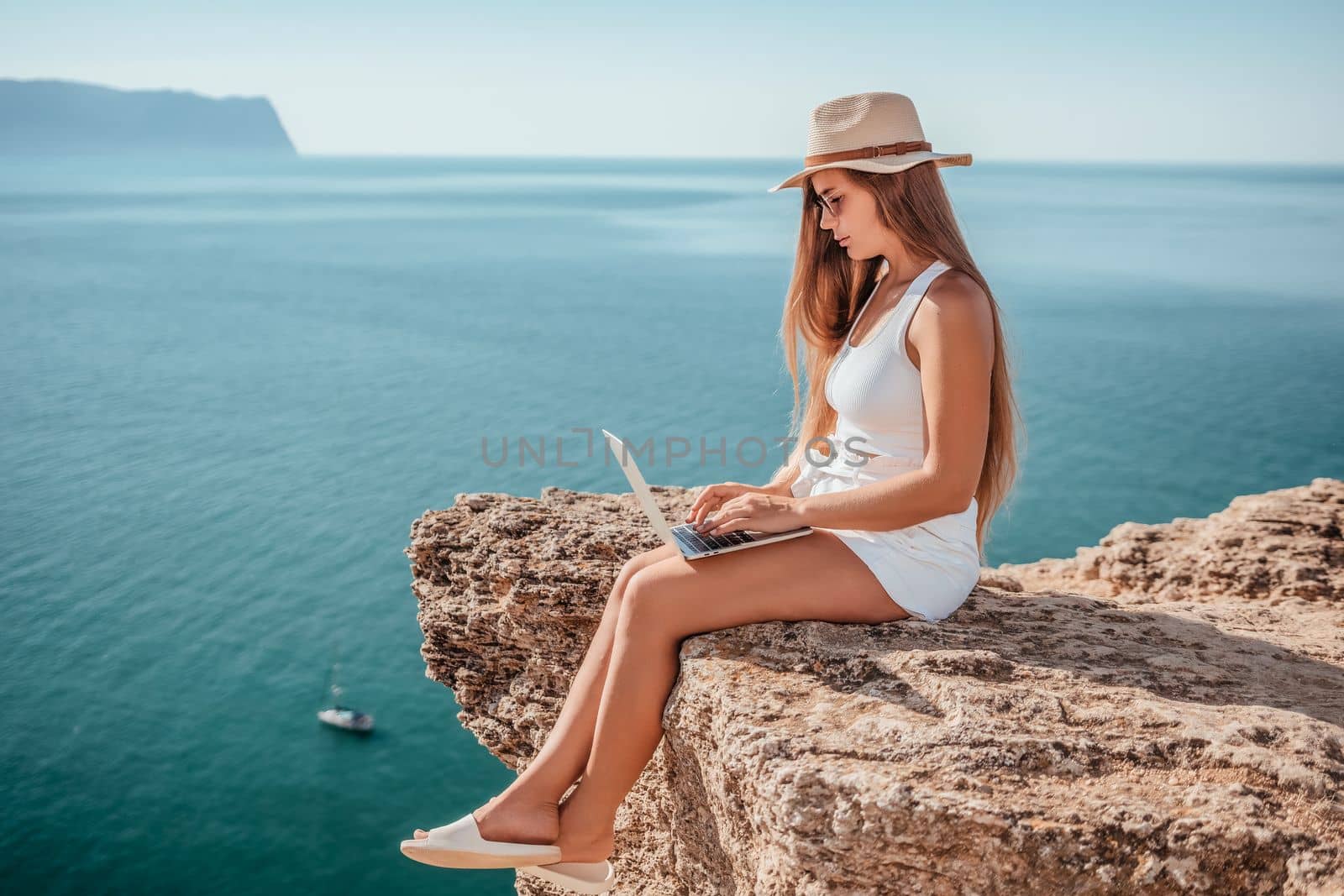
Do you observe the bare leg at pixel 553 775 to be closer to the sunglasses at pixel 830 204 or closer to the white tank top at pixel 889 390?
the white tank top at pixel 889 390

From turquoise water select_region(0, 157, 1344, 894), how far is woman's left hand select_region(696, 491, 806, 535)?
115cm

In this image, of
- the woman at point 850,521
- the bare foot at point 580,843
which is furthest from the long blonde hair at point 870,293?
the bare foot at point 580,843

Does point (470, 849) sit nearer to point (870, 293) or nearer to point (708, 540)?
point (708, 540)

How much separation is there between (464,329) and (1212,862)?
51.9 meters

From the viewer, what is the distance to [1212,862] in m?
2.36

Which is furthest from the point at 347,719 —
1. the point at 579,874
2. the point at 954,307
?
the point at 954,307

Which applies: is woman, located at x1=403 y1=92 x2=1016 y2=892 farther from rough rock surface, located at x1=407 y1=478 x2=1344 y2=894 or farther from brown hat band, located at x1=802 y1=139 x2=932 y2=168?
rough rock surface, located at x1=407 y1=478 x2=1344 y2=894

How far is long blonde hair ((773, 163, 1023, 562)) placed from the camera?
11.4 feet

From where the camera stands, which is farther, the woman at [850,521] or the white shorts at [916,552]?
the white shorts at [916,552]

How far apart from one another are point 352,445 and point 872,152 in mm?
36462

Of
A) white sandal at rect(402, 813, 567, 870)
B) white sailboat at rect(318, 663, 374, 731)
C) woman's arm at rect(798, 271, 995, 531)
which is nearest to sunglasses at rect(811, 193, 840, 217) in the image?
woman's arm at rect(798, 271, 995, 531)

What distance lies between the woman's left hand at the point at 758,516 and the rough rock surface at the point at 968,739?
0.36 m

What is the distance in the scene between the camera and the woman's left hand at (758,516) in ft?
10.8

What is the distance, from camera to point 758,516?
3285 mm
